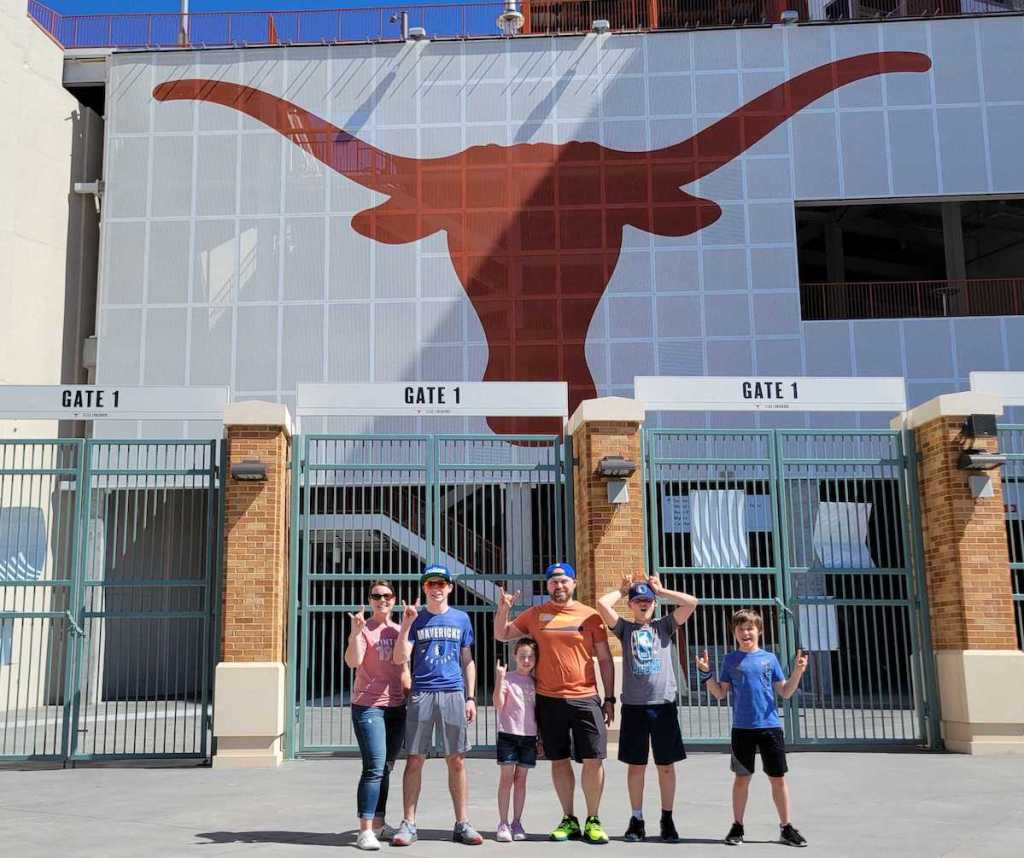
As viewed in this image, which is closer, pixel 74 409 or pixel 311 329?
pixel 74 409

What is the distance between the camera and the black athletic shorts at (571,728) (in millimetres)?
7375

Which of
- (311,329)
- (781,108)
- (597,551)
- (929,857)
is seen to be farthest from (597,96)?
(929,857)

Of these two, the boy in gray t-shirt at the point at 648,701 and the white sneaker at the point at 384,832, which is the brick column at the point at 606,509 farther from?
the white sneaker at the point at 384,832

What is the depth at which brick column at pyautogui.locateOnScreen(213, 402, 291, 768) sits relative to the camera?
1145 cm

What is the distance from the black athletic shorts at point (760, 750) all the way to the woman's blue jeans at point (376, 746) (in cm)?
222

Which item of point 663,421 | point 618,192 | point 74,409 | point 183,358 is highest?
point 618,192

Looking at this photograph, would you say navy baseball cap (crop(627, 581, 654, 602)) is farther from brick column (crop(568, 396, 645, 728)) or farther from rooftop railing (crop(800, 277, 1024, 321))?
rooftop railing (crop(800, 277, 1024, 321))

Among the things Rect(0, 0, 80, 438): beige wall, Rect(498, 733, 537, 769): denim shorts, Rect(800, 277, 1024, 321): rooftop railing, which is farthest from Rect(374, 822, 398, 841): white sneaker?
Rect(800, 277, 1024, 321): rooftop railing

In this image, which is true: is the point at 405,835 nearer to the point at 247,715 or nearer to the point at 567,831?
the point at 567,831

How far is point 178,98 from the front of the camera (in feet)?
86.5

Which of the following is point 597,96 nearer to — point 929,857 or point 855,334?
point 855,334

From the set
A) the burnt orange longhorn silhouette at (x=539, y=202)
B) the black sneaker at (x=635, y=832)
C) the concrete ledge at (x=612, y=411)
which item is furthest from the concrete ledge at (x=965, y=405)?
the burnt orange longhorn silhouette at (x=539, y=202)

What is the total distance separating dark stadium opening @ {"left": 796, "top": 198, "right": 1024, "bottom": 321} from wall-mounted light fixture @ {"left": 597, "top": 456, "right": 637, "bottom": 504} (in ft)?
52.7

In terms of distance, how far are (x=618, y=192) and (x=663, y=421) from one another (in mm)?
5581
